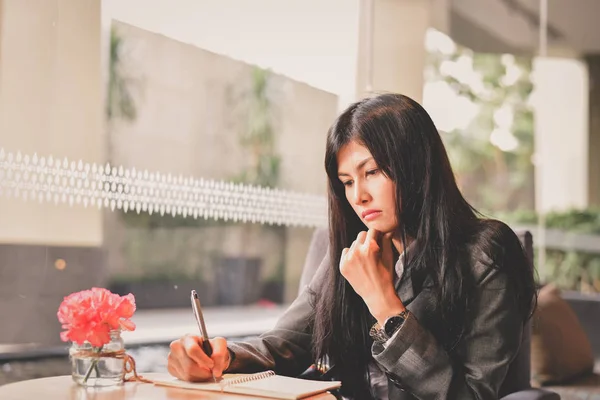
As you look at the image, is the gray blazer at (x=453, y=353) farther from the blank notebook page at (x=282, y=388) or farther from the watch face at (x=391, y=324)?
the blank notebook page at (x=282, y=388)

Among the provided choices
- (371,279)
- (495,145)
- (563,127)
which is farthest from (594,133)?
(371,279)

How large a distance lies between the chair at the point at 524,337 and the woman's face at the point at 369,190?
592 millimetres

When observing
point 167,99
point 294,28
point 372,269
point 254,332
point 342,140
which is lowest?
point 254,332

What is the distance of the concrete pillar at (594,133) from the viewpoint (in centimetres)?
552

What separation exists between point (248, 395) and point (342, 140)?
0.65m

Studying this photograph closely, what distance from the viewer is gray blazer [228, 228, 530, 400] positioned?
158cm

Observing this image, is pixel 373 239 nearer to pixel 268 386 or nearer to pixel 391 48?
pixel 268 386

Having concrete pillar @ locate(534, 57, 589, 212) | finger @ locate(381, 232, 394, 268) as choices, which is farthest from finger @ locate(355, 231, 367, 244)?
concrete pillar @ locate(534, 57, 589, 212)

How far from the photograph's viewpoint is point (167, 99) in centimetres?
317

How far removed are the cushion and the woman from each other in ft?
4.59

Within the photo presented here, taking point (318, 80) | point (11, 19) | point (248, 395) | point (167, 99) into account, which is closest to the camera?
point (248, 395)

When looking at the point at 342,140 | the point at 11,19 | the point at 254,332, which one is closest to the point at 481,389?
the point at 342,140

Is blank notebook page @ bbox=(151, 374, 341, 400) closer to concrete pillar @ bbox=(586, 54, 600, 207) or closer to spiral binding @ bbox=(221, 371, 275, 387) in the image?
spiral binding @ bbox=(221, 371, 275, 387)

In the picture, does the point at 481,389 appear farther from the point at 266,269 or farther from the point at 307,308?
the point at 266,269
